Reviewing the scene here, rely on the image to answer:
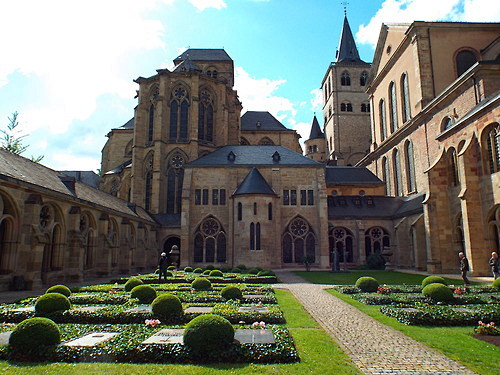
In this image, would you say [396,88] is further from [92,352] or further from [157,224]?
[92,352]

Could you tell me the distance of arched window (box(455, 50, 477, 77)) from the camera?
121ft

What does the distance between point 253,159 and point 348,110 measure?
34.0 meters

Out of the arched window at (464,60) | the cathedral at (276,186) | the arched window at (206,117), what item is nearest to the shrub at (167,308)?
the cathedral at (276,186)

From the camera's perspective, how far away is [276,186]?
123 feet

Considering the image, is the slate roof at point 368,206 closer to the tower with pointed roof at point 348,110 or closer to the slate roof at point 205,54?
the tower with pointed roof at point 348,110

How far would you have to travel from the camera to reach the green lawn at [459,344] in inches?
270

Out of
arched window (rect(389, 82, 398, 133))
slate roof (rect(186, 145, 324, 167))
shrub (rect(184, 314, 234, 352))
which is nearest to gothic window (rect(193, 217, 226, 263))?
slate roof (rect(186, 145, 324, 167))

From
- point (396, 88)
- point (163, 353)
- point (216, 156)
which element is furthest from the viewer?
point (396, 88)

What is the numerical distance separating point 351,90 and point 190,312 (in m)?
63.2

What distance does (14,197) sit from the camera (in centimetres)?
1784

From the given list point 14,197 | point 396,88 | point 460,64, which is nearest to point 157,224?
point 14,197

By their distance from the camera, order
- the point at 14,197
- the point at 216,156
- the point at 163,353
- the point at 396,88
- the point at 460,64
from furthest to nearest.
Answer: the point at 396,88 → the point at 216,156 → the point at 460,64 → the point at 14,197 → the point at 163,353

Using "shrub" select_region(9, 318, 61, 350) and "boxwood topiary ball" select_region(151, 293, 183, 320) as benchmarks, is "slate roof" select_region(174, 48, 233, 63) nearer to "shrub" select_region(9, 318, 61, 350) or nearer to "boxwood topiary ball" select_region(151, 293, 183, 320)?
"boxwood topiary ball" select_region(151, 293, 183, 320)

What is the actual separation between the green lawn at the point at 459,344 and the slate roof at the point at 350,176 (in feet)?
116
